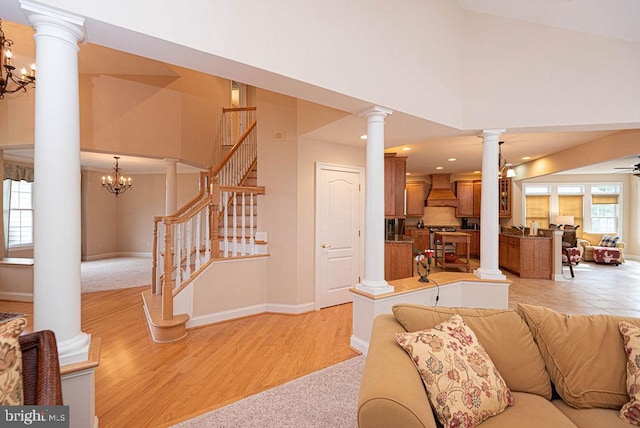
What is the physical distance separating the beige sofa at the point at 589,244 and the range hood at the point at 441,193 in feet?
13.1

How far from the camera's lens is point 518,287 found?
19.0ft

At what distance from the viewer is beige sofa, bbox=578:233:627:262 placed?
28.4 feet

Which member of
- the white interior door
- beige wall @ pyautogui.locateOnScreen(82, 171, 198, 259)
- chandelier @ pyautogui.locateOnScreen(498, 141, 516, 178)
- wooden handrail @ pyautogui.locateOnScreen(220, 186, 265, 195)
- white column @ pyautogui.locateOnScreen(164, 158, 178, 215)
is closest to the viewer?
wooden handrail @ pyautogui.locateOnScreen(220, 186, 265, 195)

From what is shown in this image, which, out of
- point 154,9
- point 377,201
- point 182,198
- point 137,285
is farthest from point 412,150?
point 182,198

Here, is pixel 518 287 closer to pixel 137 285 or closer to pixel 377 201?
pixel 377 201

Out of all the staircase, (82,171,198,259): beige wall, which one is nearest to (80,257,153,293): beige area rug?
(82,171,198,259): beige wall

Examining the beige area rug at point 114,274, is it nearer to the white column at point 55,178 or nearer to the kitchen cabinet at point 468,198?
the white column at point 55,178

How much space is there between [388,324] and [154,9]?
93.9 inches

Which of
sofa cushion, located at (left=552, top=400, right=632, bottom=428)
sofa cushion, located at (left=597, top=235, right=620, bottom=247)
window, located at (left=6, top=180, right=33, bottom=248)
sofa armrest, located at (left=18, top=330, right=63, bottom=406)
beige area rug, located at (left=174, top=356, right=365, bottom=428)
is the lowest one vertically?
beige area rug, located at (left=174, top=356, right=365, bottom=428)

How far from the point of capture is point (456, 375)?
143 centimetres

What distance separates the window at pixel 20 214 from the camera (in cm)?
668

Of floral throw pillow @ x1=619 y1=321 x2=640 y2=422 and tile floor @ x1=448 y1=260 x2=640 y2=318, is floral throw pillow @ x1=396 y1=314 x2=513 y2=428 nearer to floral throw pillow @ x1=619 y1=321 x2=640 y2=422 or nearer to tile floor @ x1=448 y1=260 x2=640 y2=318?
floral throw pillow @ x1=619 y1=321 x2=640 y2=422

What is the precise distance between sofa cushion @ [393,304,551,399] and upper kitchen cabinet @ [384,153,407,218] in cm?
342

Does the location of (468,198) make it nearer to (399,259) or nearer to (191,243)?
(399,259)
